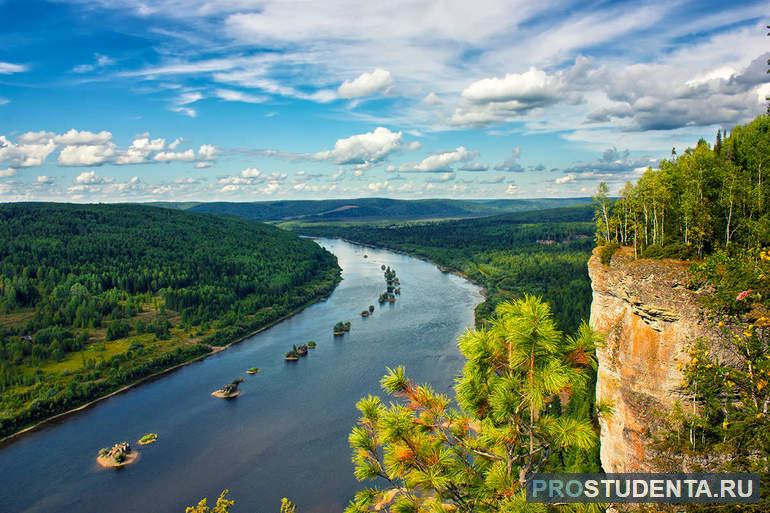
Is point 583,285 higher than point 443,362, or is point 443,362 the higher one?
point 583,285

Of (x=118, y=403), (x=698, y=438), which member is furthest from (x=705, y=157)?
(x=118, y=403)

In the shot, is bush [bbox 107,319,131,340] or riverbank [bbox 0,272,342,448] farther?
bush [bbox 107,319,131,340]

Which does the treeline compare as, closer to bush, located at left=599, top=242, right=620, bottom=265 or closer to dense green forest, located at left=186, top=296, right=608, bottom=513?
bush, located at left=599, top=242, right=620, bottom=265

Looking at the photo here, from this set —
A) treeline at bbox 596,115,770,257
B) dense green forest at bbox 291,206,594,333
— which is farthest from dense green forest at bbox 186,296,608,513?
dense green forest at bbox 291,206,594,333

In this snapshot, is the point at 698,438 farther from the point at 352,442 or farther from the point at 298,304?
the point at 298,304

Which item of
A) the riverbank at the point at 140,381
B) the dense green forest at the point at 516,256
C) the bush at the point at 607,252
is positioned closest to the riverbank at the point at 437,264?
the dense green forest at the point at 516,256

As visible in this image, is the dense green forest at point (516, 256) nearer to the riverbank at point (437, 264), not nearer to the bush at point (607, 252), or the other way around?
the riverbank at point (437, 264)
